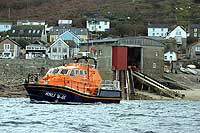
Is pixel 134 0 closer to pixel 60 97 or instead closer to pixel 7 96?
pixel 7 96

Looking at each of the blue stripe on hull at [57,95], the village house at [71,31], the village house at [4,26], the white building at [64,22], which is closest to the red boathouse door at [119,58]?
the blue stripe on hull at [57,95]

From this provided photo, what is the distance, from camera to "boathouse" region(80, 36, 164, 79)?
73875 mm

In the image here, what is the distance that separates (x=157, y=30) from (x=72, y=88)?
93.6 metres

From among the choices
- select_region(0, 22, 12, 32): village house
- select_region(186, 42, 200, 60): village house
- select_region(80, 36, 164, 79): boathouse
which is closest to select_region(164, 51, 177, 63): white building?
select_region(186, 42, 200, 60): village house

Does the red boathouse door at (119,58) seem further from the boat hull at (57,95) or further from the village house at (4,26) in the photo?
the village house at (4,26)

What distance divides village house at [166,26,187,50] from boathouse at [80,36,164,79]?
42.3m

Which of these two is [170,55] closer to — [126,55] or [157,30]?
[157,30]

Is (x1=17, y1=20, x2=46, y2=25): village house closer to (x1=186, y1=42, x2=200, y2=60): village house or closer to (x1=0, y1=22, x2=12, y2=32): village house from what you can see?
(x1=0, y1=22, x2=12, y2=32): village house

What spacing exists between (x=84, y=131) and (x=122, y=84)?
48.2 metres

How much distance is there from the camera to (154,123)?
2689 cm

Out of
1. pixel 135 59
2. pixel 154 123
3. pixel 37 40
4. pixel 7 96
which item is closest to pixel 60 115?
pixel 154 123

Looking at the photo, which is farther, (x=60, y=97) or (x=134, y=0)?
(x=134, y=0)

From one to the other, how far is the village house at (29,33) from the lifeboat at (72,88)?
7775 cm

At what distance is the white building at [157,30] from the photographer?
134000 mm
